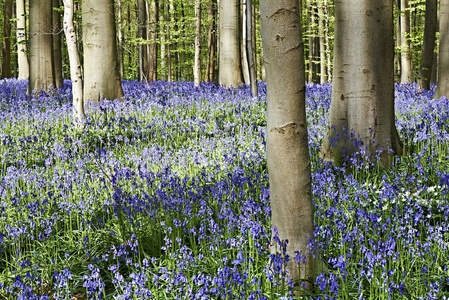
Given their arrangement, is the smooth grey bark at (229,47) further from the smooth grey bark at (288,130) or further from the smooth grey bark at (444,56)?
the smooth grey bark at (288,130)

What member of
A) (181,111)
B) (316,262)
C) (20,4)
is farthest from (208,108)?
(20,4)

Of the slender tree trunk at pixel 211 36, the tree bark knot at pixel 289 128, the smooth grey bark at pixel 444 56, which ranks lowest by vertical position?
the tree bark knot at pixel 289 128

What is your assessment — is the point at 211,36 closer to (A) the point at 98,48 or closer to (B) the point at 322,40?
(B) the point at 322,40

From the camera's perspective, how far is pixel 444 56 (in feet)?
29.0

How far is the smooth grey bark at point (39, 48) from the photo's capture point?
11445 mm

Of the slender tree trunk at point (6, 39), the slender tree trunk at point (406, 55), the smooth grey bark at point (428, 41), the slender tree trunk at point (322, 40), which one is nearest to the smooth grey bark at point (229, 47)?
the smooth grey bark at point (428, 41)

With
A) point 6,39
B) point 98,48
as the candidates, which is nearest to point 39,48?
point 98,48

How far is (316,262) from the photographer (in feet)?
8.84

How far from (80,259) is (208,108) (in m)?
5.60

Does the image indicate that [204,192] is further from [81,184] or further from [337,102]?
[337,102]

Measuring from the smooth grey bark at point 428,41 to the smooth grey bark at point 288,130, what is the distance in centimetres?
1094

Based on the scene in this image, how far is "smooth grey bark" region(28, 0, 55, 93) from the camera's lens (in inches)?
451

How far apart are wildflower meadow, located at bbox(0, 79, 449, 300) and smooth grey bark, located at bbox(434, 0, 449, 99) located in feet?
1.44

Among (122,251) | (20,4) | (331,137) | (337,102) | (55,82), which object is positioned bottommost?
(122,251)
